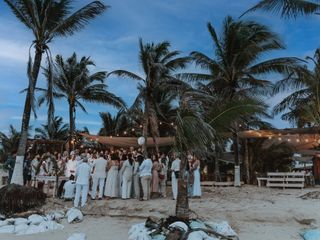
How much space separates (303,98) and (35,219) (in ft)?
53.3

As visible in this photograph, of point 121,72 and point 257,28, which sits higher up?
point 257,28

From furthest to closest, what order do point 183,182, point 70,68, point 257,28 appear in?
point 70,68, point 257,28, point 183,182

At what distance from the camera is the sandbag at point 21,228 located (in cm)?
889

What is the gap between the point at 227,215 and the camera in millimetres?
9742

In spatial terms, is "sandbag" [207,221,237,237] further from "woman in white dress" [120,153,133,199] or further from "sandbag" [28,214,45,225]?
"woman in white dress" [120,153,133,199]

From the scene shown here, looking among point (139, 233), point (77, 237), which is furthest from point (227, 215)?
point (77, 237)

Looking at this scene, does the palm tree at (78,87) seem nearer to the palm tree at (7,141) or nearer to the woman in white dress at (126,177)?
the woman in white dress at (126,177)

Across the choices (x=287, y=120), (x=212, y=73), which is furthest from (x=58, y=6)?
(x=287, y=120)

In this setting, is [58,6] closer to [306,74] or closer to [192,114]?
[192,114]

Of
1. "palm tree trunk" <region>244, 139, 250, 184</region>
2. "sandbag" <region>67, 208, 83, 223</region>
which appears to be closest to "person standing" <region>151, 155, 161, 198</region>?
"sandbag" <region>67, 208, 83, 223</region>

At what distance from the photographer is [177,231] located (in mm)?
7543

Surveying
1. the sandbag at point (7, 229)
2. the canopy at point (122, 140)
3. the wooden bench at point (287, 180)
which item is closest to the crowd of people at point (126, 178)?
the sandbag at point (7, 229)

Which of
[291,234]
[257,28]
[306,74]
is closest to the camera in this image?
[291,234]

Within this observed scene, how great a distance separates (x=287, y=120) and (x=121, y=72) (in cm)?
1165
